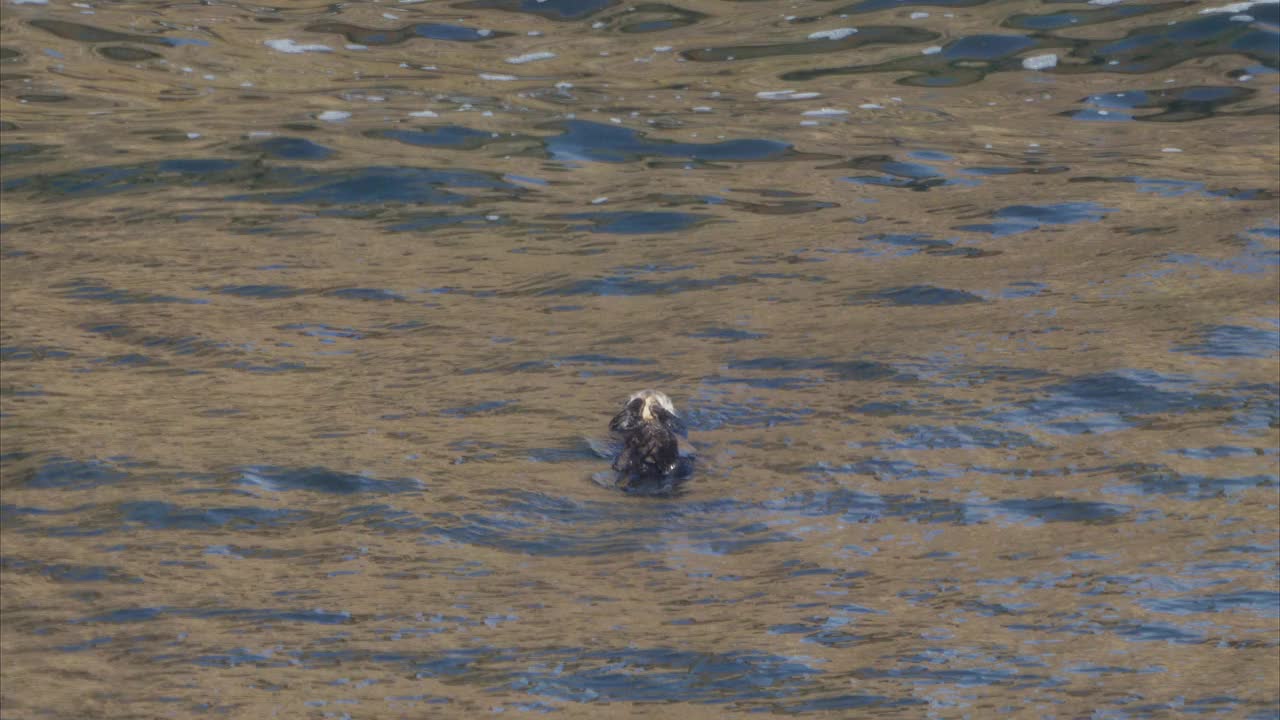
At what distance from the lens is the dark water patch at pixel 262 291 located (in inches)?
405

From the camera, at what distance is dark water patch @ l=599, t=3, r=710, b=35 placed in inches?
657

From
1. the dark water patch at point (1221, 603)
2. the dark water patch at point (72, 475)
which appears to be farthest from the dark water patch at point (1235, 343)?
the dark water patch at point (72, 475)

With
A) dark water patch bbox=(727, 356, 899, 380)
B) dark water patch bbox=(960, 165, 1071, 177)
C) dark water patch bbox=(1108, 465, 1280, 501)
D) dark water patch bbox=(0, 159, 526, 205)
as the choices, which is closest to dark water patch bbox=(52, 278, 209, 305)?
dark water patch bbox=(0, 159, 526, 205)

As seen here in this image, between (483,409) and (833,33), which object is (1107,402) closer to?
(483,409)

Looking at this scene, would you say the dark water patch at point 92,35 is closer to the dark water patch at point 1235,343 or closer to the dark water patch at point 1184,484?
the dark water patch at point 1235,343

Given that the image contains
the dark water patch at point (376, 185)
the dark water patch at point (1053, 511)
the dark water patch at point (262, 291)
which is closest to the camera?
the dark water patch at point (1053, 511)

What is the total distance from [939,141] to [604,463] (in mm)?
6518

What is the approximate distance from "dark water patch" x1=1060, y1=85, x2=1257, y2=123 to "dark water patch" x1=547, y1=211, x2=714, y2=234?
409 cm

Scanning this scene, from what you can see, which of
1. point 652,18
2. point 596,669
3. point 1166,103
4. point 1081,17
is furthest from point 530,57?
point 596,669

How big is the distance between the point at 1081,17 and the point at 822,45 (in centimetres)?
250

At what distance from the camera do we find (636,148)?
533 inches

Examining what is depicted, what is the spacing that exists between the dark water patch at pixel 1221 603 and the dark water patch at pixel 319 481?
3.22m

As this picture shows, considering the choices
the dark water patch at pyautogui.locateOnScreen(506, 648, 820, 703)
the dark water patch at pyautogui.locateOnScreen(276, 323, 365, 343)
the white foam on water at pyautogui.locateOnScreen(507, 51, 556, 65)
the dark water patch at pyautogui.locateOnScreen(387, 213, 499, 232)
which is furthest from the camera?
the white foam on water at pyautogui.locateOnScreen(507, 51, 556, 65)

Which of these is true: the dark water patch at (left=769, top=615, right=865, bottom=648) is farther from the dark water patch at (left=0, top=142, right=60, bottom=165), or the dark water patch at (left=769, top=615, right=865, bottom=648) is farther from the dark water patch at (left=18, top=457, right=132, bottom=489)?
the dark water patch at (left=0, top=142, right=60, bottom=165)
